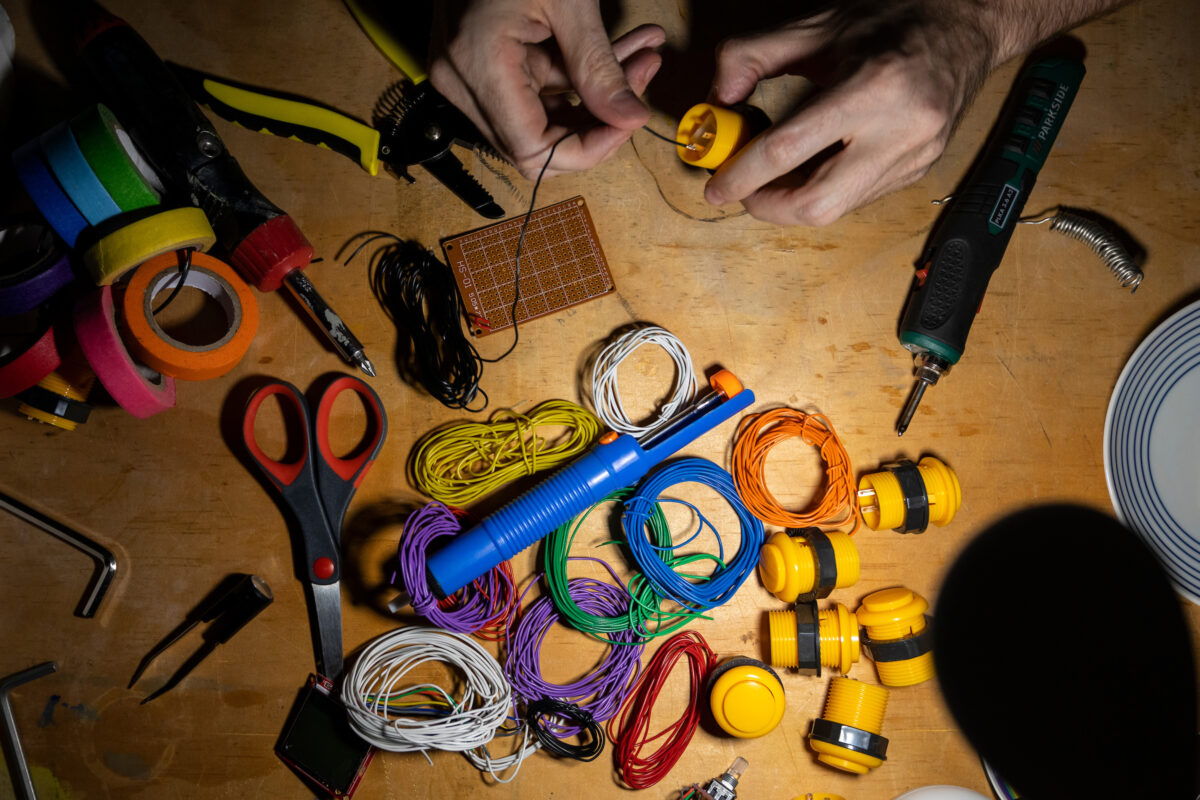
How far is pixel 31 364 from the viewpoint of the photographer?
1207mm

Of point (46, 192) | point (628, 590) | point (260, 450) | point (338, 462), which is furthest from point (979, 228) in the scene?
point (46, 192)

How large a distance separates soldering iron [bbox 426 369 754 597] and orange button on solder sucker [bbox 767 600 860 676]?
38 centimetres

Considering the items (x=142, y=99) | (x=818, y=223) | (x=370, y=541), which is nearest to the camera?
(x=818, y=223)

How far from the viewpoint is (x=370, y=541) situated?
1.35 meters

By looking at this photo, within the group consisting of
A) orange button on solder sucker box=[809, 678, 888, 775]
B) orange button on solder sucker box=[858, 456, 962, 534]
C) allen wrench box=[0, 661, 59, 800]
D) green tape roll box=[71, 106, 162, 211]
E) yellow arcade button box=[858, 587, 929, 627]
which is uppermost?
green tape roll box=[71, 106, 162, 211]

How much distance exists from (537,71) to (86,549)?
1204 millimetres

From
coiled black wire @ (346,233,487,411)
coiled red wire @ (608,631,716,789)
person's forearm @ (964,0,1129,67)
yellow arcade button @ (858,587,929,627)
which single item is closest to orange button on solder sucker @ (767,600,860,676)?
yellow arcade button @ (858,587,929,627)

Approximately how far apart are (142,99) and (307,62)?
1.03ft

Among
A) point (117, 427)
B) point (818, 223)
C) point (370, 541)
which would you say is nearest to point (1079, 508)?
point (818, 223)

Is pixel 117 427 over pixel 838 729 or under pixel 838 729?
over

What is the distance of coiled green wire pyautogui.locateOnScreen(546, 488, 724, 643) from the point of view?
1.27m

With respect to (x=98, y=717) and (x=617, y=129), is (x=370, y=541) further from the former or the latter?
(x=617, y=129)

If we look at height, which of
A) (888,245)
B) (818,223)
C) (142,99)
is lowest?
(888,245)

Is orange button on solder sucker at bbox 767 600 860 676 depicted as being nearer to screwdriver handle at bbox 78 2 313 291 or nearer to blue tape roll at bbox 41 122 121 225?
screwdriver handle at bbox 78 2 313 291
